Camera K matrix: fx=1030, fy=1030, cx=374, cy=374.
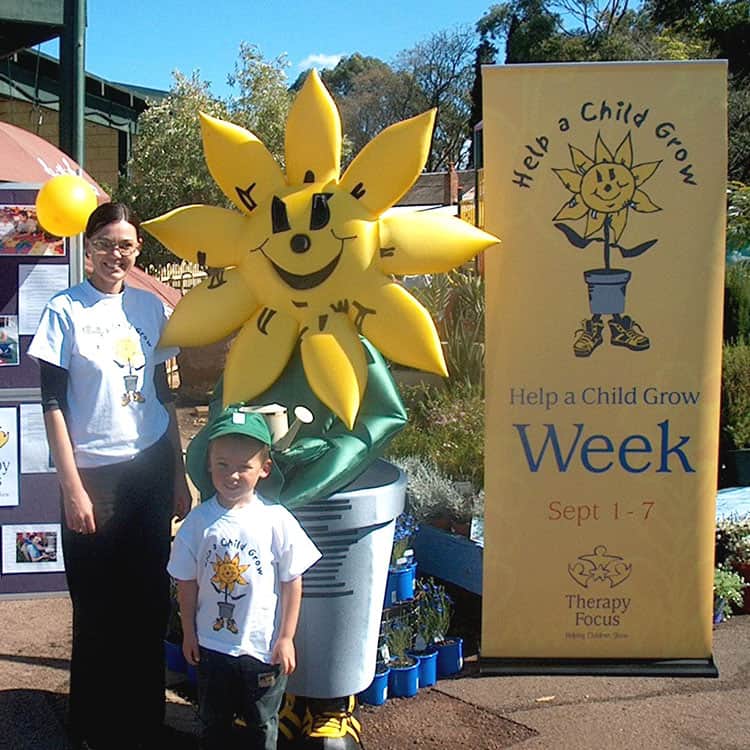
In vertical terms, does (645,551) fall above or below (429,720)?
above

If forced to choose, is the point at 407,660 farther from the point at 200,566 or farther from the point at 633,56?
the point at 633,56

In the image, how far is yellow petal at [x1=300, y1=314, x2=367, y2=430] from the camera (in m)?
3.30

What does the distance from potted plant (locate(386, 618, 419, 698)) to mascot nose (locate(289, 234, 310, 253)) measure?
1.54 m

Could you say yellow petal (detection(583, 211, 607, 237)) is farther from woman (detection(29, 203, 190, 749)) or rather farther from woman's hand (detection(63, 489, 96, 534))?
woman's hand (detection(63, 489, 96, 534))

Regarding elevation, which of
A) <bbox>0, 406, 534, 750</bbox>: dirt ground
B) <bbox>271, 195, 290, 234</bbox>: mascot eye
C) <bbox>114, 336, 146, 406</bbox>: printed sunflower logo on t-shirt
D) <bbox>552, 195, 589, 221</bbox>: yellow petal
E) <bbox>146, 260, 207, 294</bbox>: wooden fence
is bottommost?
<bbox>0, 406, 534, 750</bbox>: dirt ground

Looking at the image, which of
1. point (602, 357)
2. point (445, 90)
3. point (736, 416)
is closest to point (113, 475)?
point (602, 357)

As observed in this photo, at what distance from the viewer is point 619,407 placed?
383 cm

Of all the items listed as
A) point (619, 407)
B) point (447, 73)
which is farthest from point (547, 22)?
point (619, 407)

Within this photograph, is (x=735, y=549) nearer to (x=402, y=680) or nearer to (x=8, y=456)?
(x=402, y=680)

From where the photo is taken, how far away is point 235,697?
2.88 meters

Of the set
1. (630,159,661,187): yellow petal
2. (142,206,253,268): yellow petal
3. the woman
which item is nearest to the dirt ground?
the woman

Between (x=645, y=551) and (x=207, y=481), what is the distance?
1.76m

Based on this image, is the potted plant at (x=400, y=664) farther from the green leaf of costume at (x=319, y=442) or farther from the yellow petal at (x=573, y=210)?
the yellow petal at (x=573, y=210)

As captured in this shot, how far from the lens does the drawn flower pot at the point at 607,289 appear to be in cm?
376
